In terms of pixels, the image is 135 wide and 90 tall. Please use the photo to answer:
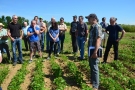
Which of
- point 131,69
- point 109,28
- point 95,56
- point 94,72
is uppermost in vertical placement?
point 109,28

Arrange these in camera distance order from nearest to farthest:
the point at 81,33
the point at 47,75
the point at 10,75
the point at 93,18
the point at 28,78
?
the point at 93,18, the point at 28,78, the point at 47,75, the point at 10,75, the point at 81,33

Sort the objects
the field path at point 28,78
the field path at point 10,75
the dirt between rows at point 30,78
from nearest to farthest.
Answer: the dirt between rows at point 30,78 → the field path at point 28,78 → the field path at point 10,75

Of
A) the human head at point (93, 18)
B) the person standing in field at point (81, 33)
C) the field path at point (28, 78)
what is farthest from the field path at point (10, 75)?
the human head at point (93, 18)

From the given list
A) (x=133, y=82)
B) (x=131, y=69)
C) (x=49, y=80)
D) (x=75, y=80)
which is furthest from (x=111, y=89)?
(x=131, y=69)

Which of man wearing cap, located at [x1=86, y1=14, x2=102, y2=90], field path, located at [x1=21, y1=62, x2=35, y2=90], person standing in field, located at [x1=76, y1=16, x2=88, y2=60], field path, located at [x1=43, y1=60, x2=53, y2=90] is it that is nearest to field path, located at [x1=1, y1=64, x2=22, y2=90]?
field path, located at [x1=21, y1=62, x2=35, y2=90]

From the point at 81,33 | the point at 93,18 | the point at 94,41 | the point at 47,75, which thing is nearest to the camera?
the point at 93,18

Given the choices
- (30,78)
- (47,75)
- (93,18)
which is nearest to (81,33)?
(47,75)

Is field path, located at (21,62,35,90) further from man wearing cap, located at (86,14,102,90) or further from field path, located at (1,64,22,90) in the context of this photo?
man wearing cap, located at (86,14,102,90)

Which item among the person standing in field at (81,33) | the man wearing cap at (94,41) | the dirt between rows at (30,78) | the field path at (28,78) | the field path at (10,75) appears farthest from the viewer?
the person standing in field at (81,33)

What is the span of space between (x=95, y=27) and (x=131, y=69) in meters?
3.77

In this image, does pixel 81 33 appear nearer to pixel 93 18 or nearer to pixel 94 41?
pixel 94 41

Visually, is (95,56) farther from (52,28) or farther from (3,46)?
(3,46)

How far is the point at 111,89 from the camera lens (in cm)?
620

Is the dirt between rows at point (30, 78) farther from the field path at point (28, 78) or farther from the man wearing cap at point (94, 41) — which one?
the man wearing cap at point (94, 41)
